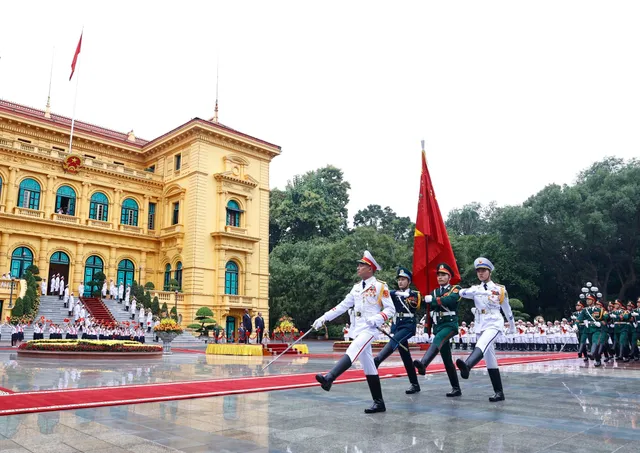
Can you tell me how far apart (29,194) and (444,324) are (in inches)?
1308

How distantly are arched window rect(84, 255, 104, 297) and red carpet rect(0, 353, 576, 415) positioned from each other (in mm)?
28309

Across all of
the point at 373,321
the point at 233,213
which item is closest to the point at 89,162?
the point at 233,213

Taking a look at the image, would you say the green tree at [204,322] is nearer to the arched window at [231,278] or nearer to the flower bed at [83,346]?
the arched window at [231,278]

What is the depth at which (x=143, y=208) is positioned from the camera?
39.6 m

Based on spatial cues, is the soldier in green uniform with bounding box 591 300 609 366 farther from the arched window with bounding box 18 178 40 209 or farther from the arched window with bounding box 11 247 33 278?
the arched window with bounding box 18 178 40 209

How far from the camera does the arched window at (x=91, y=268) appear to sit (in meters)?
35.5

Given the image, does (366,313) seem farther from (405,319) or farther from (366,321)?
(405,319)

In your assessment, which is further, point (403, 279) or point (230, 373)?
point (230, 373)

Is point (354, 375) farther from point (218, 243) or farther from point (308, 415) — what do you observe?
point (218, 243)

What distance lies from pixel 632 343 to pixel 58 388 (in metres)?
16.7

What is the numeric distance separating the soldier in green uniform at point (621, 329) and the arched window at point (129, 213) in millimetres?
31926

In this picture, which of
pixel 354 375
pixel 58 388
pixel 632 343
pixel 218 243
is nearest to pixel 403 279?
pixel 354 375

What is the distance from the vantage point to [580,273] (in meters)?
40.3

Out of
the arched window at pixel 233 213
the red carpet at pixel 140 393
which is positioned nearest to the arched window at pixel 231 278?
the arched window at pixel 233 213
